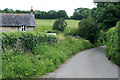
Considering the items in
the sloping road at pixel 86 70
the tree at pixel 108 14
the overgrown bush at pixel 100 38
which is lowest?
the overgrown bush at pixel 100 38

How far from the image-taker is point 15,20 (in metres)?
35.8

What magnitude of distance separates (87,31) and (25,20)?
15.5m

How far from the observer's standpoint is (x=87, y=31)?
37.2 meters

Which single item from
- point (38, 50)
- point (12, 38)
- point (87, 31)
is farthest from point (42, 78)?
point (87, 31)

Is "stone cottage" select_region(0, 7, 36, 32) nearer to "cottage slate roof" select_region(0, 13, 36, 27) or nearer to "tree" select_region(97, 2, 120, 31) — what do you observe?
"cottage slate roof" select_region(0, 13, 36, 27)

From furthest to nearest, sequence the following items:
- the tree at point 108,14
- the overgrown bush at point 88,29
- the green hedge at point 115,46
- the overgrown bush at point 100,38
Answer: the overgrown bush at point 100,38, the overgrown bush at point 88,29, the tree at point 108,14, the green hedge at point 115,46

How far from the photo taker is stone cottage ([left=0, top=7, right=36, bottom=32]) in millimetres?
34250

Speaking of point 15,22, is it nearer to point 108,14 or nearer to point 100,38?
point 108,14

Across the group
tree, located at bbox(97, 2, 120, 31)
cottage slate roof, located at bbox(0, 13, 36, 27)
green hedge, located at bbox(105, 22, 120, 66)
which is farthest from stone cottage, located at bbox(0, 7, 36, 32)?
green hedge, located at bbox(105, 22, 120, 66)

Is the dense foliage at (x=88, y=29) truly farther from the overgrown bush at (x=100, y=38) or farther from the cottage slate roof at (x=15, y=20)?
the cottage slate roof at (x=15, y=20)

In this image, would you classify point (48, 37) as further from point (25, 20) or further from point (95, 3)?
point (25, 20)

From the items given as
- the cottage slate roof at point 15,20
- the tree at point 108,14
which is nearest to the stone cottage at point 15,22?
the cottage slate roof at point 15,20

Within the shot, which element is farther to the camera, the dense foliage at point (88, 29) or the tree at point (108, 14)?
the dense foliage at point (88, 29)

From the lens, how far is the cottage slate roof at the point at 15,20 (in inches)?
1355
